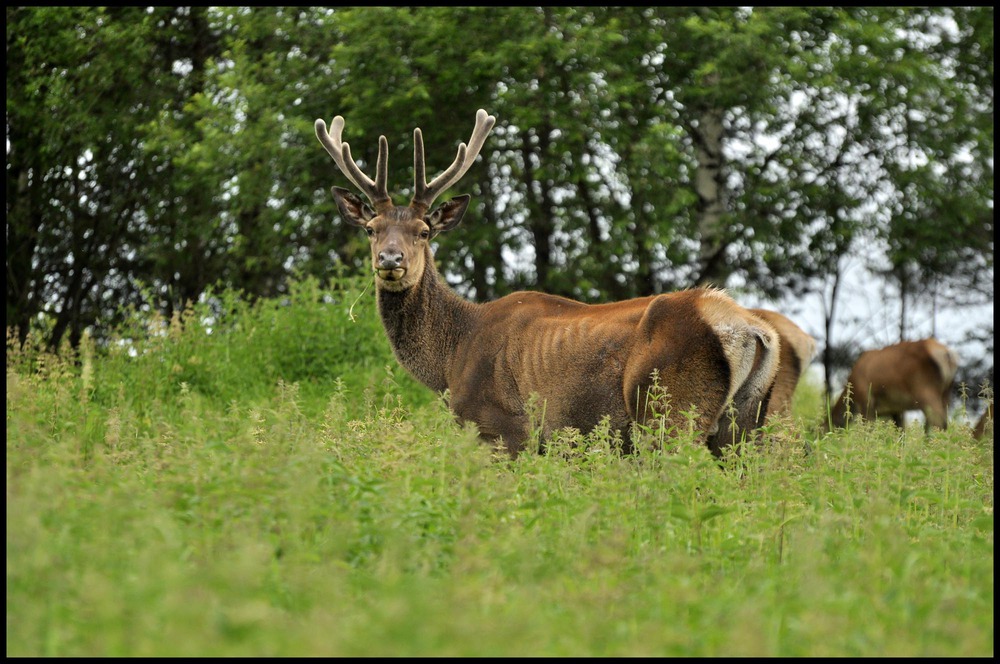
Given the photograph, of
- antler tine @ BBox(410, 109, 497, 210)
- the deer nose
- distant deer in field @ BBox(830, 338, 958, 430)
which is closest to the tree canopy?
distant deer in field @ BBox(830, 338, 958, 430)

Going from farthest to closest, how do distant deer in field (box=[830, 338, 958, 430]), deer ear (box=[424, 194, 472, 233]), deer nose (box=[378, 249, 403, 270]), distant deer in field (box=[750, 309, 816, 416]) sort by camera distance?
distant deer in field (box=[830, 338, 958, 430]), distant deer in field (box=[750, 309, 816, 416]), deer ear (box=[424, 194, 472, 233]), deer nose (box=[378, 249, 403, 270])

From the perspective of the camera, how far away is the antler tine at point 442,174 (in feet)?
29.5

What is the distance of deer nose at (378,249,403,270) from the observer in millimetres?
8398

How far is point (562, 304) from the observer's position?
853cm

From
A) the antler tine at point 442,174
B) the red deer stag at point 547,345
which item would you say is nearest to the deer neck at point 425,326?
the red deer stag at point 547,345

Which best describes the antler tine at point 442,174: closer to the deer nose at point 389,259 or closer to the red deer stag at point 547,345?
the red deer stag at point 547,345

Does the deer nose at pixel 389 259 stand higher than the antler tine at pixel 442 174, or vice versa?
the antler tine at pixel 442 174

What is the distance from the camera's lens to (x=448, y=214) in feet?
30.5

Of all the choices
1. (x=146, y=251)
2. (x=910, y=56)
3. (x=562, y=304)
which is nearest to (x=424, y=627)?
(x=562, y=304)

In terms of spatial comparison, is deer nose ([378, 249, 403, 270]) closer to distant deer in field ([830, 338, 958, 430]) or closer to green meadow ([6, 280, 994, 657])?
green meadow ([6, 280, 994, 657])

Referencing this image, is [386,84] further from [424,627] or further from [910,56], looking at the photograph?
[424,627]

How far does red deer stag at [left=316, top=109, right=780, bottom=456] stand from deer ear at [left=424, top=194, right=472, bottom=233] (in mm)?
10

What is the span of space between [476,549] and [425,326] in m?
4.38

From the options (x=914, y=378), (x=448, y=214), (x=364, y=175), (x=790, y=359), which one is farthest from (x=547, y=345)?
(x=914, y=378)
